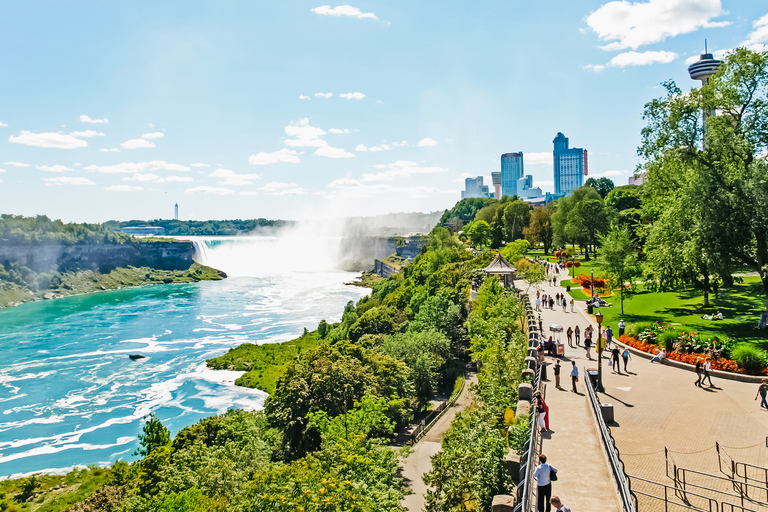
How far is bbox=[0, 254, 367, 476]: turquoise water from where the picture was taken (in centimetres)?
3366

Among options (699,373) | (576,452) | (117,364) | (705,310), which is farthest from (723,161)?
(117,364)

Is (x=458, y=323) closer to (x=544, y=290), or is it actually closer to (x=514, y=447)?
(x=544, y=290)

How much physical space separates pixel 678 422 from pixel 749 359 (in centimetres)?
626

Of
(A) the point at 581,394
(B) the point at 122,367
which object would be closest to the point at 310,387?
(A) the point at 581,394

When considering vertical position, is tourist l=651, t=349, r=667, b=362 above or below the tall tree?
below

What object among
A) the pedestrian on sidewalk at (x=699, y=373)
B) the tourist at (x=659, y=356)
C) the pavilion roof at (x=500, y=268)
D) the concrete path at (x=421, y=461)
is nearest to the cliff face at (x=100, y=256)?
the pavilion roof at (x=500, y=268)

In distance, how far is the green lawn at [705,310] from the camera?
76.5 ft

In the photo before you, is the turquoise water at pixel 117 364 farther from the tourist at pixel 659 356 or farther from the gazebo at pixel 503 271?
the tourist at pixel 659 356

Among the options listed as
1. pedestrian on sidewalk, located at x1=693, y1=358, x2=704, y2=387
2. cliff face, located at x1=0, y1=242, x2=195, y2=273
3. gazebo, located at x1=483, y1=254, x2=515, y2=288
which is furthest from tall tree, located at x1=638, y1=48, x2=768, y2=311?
cliff face, located at x1=0, y1=242, x2=195, y2=273

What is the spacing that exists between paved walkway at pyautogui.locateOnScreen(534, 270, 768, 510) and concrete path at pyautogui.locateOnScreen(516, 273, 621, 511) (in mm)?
181

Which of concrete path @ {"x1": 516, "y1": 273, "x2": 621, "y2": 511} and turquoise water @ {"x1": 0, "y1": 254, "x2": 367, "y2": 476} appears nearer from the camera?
concrete path @ {"x1": 516, "y1": 273, "x2": 621, "y2": 511}

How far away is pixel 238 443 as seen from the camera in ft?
72.6

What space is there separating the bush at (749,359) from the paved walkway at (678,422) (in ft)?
2.78

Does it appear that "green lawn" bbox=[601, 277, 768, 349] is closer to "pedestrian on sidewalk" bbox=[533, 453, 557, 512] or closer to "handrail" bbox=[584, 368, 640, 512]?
"handrail" bbox=[584, 368, 640, 512]
